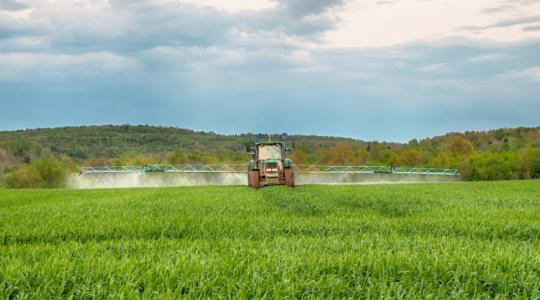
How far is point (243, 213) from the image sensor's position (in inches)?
540

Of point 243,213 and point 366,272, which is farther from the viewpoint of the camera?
point 243,213

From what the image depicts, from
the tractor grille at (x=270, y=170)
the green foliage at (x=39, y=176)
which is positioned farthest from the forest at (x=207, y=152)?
the tractor grille at (x=270, y=170)

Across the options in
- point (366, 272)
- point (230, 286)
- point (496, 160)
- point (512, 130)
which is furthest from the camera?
point (512, 130)

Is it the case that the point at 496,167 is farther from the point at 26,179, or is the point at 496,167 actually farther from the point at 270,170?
the point at 26,179

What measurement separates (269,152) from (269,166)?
112 cm

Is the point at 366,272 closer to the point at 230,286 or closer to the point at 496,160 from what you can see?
the point at 230,286

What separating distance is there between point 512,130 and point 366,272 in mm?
196980

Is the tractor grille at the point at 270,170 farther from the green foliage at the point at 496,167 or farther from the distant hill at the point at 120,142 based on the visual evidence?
the distant hill at the point at 120,142

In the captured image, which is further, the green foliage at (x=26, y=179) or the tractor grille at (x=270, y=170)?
the green foliage at (x=26, y=179)

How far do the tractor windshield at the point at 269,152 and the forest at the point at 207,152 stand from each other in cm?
79

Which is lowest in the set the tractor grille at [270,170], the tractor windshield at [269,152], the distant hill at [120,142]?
the tractor grille at [270,170]

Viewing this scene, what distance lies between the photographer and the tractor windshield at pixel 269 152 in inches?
1323

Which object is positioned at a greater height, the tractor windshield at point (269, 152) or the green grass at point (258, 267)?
the tractor windshield at point (269, 152)

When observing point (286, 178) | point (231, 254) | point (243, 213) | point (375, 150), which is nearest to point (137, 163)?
point (375, 150)
